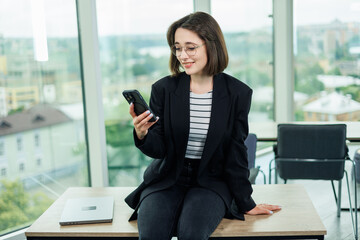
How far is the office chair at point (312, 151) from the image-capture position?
10.6 feet

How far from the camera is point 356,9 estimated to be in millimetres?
5016

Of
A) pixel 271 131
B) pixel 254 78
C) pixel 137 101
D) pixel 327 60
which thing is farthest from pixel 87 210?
pixel 327 60

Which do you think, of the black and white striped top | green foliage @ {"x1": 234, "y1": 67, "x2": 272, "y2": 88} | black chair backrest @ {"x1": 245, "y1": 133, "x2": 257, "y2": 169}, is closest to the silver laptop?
the black and white striped top

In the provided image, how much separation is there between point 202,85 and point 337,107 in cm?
336

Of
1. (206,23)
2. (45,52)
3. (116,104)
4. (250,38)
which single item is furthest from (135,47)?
(206,23)

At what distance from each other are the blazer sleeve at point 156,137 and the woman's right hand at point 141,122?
0.03 metres

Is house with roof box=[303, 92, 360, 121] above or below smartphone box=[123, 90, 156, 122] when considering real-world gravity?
below

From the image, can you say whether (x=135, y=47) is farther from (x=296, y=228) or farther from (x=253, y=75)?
(x=296, y=228)

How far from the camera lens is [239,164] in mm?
2211

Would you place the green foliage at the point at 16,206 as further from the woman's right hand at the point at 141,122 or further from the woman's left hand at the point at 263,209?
the woman's left hand at the point at 263,209

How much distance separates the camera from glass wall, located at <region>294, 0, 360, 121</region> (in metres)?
5.06

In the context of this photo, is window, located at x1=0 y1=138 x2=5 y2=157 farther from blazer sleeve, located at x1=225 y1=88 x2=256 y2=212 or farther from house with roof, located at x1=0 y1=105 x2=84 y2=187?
blazer sleeve, located at x1=225 y1=88 x2=256 y2=212

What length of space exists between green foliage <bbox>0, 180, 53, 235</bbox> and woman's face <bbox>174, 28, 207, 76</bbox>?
1790 mm

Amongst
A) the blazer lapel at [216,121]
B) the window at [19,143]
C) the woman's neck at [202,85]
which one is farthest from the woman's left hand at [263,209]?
the window at [19,143]
